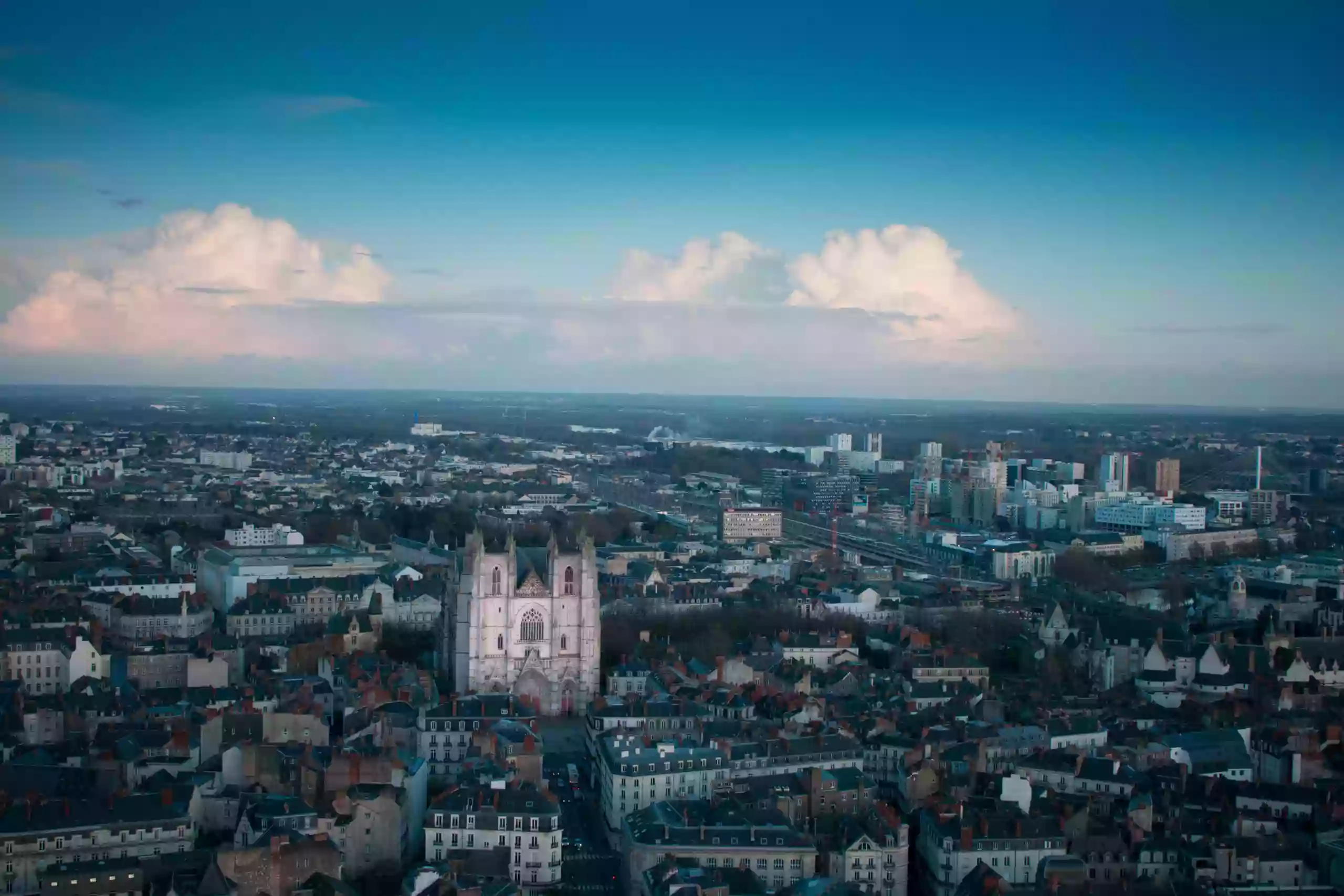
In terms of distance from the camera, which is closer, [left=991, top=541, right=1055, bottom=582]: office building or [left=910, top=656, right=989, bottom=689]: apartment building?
[left=910, top=656, right=989, bottom=689]: apartment building

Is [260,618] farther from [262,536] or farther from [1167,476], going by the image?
[1167,476]

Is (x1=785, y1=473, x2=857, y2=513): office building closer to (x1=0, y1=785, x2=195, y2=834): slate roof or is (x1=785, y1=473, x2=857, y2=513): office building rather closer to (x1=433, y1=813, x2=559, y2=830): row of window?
(x1=433, y1=813, x2=559, y2=830): row of window

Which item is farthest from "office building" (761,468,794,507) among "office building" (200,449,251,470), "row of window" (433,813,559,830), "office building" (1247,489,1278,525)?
"row of window" (433,813,559,830)

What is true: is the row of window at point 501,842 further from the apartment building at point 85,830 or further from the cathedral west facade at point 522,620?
the cathedral west facade at point 522,620

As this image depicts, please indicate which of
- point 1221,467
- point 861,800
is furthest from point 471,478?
point 861,800

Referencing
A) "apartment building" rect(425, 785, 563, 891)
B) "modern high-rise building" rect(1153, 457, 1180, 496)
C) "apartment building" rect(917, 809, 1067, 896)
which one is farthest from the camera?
"modern high-rise building" rect(1153, 457, 1180, 496)

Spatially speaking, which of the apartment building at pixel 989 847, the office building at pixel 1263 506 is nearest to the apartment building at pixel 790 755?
the apartment building at pixel 989 847
